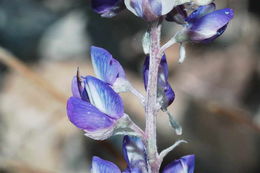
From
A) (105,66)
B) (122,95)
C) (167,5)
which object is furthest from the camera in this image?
(122,95)

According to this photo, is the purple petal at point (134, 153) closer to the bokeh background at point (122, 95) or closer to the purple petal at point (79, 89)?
the purple petal at point (79, 89)

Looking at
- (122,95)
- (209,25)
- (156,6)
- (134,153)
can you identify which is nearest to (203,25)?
(209,25)

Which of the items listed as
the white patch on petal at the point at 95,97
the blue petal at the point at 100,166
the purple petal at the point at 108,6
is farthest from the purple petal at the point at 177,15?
the blue petal at the point at 100,166

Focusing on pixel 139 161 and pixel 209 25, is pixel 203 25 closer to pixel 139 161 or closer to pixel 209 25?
pixel 209 25

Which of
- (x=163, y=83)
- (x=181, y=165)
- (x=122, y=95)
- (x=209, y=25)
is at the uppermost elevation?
(x=209, y=25)

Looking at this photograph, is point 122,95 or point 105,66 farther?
point 122,95

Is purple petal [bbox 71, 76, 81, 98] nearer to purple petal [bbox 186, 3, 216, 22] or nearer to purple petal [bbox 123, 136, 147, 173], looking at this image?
purple petal [bbox 123, 136, 147, 173]

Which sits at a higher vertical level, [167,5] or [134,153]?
[167,5]
